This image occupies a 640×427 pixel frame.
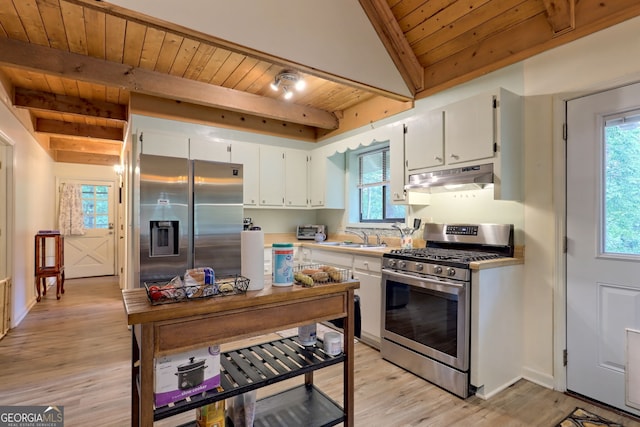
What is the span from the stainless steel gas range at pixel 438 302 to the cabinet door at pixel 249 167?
2020 millimetres

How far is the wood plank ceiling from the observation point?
2371mm

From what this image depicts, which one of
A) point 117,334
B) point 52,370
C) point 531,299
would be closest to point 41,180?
point 117,334

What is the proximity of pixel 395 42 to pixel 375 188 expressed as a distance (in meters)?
1.73

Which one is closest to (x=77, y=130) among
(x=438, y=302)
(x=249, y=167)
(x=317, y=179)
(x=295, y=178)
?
(x=249, y=167)

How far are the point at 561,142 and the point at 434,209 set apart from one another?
1178 mm

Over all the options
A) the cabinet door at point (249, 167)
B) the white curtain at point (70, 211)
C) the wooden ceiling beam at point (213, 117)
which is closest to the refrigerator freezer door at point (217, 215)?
the cabinet door at point (249, 167)

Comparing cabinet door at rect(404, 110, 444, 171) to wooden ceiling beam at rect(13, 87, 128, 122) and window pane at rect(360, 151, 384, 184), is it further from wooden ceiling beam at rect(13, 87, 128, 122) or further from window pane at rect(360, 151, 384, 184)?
wooden ceiling beam at rect(13, 87, 128, 122)

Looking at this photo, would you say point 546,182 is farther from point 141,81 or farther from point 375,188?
point 141,81

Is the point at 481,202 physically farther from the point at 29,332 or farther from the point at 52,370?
the point at 29,332

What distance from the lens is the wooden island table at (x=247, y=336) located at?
1.14 meters

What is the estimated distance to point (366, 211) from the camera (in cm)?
443

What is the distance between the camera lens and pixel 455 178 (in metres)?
2.66

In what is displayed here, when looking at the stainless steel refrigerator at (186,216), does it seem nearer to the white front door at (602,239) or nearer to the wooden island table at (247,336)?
the wooden island table at (247,336)

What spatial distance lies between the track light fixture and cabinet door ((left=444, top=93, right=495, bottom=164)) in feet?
4.95
